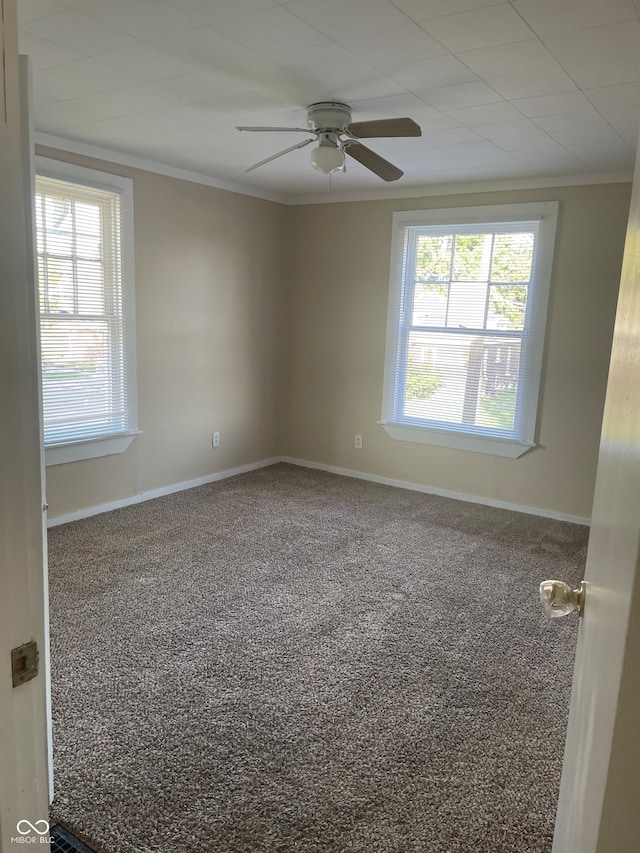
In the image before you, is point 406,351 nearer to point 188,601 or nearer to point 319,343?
point 319,343

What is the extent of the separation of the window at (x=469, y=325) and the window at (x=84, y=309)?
2.16m

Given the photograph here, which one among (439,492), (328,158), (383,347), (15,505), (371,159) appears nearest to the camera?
(15,505)

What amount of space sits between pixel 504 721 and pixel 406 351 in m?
3.33

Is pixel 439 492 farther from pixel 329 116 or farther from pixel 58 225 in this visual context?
pixel 58 225

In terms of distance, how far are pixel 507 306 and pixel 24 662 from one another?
4.29 meters

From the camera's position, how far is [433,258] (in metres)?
4.82

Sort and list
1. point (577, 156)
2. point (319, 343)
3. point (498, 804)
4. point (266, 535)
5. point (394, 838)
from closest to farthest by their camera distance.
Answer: point (394, 838), point (498, 804), point (577, 156), point (266, 535), point (319, 343)

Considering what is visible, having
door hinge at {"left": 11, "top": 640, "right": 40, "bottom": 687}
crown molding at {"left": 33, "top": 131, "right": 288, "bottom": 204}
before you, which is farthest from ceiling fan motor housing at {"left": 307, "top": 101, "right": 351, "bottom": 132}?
door hinge at {"left": 11, "top": 640, "right": 40, "bottom": 687}

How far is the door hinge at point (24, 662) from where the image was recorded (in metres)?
0.83

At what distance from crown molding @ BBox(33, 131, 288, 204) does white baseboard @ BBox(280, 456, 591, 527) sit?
245 cm

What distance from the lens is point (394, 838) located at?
171cm

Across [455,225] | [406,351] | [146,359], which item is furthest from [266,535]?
[455,225]

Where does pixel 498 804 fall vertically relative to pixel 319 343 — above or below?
below

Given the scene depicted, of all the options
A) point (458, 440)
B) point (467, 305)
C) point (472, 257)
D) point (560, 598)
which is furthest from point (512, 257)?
point (560, 598)
